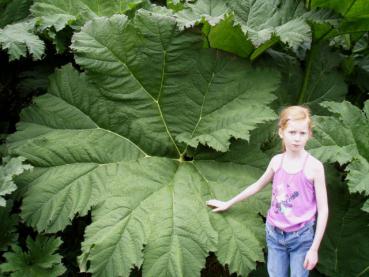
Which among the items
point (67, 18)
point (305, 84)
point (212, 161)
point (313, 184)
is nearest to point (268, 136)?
point (212, 161)

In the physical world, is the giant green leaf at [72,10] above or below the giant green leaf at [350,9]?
below

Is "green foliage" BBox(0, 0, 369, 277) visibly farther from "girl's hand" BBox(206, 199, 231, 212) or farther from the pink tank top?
the pink tank top

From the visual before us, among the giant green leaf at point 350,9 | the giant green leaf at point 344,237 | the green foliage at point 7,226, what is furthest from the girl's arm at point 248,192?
the giant green leaf at point 350,9

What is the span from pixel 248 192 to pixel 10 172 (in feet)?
3.63

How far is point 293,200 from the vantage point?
1.98 metres

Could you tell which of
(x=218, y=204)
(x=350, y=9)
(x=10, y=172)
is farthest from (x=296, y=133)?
(x=10, y=172)

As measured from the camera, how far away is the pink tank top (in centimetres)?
197

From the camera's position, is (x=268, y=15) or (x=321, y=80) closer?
(x=268, y=15)

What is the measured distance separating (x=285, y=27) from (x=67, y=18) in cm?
117

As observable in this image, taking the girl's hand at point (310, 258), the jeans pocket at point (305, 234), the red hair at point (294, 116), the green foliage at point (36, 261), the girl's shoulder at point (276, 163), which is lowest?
the green foliage at point (36, 261)

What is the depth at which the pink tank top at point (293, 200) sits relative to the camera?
1.97 metres

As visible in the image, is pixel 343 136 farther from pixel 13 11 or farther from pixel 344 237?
pixel 13 11

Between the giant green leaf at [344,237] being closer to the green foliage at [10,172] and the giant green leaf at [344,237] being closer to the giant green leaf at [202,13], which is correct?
the giant green leaf at [202,13]

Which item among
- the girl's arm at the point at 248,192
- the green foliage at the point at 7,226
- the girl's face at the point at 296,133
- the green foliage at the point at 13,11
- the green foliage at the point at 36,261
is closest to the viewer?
the girl's face at the point at 296,133
